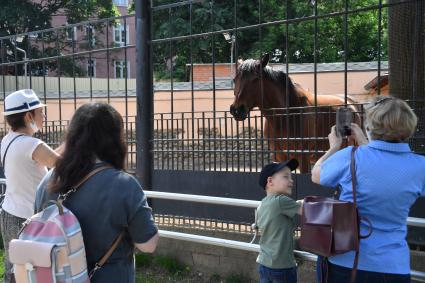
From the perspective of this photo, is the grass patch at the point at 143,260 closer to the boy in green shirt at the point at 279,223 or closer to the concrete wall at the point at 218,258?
the concrete wall at the point at 218,258

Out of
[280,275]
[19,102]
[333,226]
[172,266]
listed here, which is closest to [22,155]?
[19,102]

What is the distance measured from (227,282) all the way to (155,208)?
1.77 meters

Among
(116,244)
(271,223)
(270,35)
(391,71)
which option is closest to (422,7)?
(391,71)

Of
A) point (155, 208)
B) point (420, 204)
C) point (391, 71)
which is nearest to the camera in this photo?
point (420, 204)

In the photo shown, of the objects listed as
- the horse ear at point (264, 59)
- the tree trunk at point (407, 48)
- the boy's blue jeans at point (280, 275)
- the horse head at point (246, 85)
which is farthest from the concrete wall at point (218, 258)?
the horse ear at point (264, 59)

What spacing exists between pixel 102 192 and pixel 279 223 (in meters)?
1.54

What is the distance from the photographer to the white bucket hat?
4.00 m

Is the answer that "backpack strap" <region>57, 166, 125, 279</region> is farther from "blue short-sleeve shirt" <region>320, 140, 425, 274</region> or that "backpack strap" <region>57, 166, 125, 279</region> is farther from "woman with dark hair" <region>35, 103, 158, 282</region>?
"blue short-sleeve shirt" <region>320, 140, 425, 274</region>

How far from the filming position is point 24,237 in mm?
2590

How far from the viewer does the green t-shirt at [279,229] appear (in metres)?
3.73

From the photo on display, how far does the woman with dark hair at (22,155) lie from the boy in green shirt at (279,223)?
5.07ft

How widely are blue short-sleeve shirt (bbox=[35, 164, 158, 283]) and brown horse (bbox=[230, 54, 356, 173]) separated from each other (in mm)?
3622

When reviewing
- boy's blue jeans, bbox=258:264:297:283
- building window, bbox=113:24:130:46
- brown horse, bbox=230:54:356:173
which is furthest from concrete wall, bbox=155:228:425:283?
building window, bbox=113:24:130:46

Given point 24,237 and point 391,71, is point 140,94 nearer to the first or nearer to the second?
point 391,71
